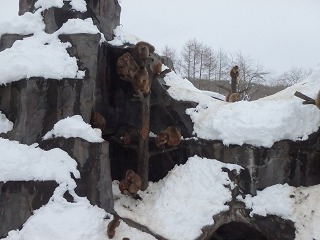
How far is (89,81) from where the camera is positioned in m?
7.11

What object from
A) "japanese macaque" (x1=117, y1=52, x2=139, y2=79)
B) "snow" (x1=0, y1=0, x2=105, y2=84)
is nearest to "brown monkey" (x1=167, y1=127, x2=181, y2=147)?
"japanese macaque" (x1=117, y1=52, x2=139, y2=79)

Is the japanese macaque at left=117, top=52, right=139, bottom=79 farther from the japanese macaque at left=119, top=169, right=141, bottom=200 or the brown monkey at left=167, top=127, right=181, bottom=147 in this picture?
the japanese macaque at left=119, top=169, right=141, bottom=200

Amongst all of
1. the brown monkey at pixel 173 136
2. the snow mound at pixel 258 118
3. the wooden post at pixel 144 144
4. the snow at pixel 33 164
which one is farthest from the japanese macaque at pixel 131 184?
the snow mound at pixel 258 118

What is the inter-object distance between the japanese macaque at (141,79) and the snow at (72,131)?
1505 mm

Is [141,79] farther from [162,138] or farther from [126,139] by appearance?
[126,139]

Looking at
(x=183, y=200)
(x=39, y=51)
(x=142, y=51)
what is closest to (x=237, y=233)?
(x=183, y=200)

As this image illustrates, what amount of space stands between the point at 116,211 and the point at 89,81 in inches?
99.9

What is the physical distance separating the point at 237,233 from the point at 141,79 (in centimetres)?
406

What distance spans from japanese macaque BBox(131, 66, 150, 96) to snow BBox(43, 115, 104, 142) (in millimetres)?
1505

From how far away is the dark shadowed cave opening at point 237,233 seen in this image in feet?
26.1

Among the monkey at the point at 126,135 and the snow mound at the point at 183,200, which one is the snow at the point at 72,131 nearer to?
the monkey at the point at 126,135

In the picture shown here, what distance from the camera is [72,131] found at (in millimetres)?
6586

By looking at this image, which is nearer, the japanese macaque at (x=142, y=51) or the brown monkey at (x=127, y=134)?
the japanese macaque at (x=142, y=51)

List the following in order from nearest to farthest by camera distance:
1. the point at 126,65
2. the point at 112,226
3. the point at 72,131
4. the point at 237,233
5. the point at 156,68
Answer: the point at 112,226 → the point at 72,131 → the point at 126,65 → the point at 156,68 → the point at 237,233
